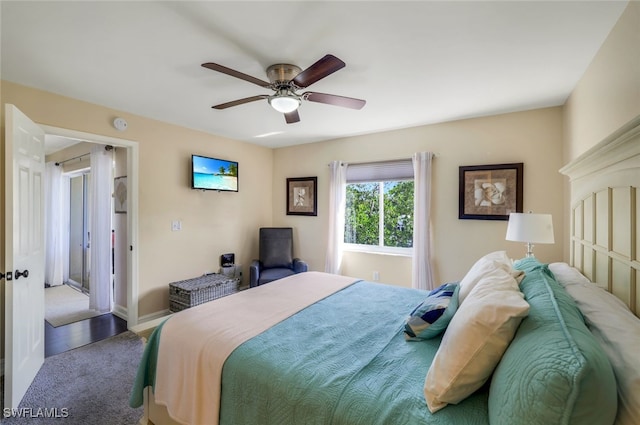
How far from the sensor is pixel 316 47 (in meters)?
1.96

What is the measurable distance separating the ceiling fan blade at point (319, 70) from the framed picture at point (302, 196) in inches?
104

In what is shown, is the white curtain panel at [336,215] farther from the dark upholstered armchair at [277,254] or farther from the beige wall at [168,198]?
the beige wall at [168,198]

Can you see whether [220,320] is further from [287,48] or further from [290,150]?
[290,150]

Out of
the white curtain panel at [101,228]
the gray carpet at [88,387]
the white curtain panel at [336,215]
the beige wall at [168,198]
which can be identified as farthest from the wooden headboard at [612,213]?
the white curtain panel at [101,228]

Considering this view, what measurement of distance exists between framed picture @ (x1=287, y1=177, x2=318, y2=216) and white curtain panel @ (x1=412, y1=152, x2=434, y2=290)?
5.47 ft

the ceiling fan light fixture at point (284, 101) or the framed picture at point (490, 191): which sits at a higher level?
the ceiling fan light fixture at point (284, 101)

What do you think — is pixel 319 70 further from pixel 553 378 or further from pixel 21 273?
pixel 21 273

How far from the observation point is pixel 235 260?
453 centimetres

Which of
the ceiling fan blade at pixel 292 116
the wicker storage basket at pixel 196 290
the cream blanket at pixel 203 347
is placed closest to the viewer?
the cream blanket at pixel 203 347

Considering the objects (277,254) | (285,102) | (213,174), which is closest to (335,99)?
(285,102)

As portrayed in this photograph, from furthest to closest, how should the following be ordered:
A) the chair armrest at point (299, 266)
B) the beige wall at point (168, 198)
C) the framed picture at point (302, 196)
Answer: the framed picture at point (302, 196)
the chair armrest at point (299, 266)
the beige wall at point (168, 198)

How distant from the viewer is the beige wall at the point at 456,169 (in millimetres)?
3049

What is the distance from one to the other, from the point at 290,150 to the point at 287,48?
3025mm

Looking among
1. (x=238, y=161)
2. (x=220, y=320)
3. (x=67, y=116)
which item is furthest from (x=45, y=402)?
(x=238, y=161)
